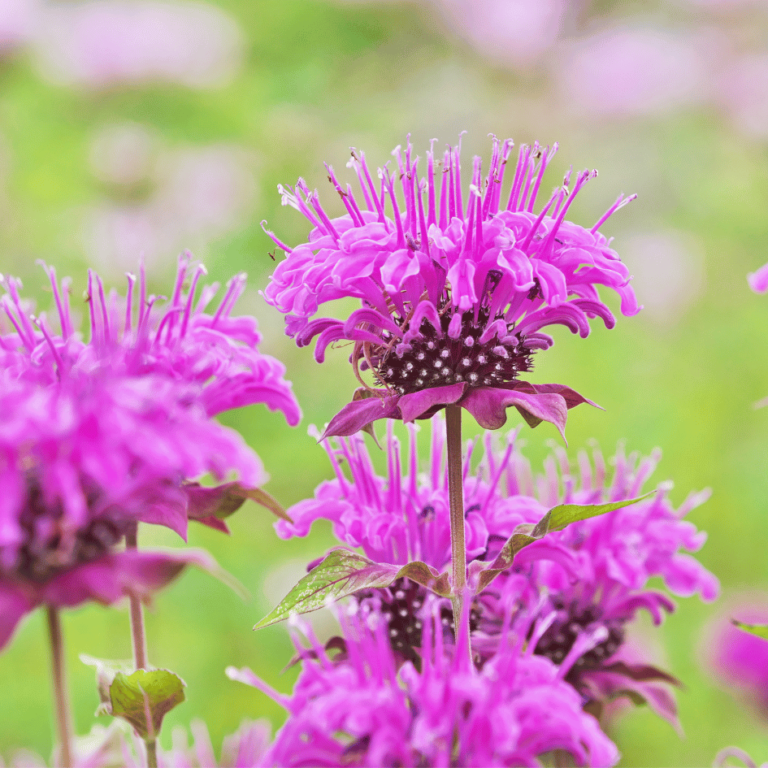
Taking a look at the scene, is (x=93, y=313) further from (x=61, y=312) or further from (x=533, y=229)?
(x=533, y=229)

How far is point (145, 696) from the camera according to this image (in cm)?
88

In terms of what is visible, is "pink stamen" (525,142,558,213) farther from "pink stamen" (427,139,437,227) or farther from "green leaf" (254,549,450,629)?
"green leaf" (254,549,450,629)

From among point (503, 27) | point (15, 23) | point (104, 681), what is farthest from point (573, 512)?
point (15, 23)

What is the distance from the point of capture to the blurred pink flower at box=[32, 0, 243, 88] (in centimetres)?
321

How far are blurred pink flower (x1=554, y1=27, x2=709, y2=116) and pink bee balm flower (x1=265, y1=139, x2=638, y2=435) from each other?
8.43 feet

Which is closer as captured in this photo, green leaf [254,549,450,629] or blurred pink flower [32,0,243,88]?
green leaf [254,549,450,629]

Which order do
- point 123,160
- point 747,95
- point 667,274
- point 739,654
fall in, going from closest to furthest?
point 739,654 → point 123,160 → point 667,274 → point 747,95

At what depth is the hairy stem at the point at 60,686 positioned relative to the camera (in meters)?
0.75

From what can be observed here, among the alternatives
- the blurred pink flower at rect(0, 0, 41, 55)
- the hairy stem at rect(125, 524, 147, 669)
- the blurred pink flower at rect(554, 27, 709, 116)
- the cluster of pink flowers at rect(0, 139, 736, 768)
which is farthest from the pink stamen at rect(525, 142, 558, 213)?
the blurred pink flower at rect(0, 0, 41, 55)

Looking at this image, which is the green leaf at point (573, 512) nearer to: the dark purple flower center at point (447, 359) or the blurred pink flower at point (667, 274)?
the dark purple flower center at point (447, 359)

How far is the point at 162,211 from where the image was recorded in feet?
9.05

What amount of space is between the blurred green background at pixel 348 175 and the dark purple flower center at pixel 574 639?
2.69 ft

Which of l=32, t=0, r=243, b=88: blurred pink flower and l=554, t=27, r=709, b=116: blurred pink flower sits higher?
l=32, t=0, r=243, b=88: blurred pink flower

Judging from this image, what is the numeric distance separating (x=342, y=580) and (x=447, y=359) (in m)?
0.23
